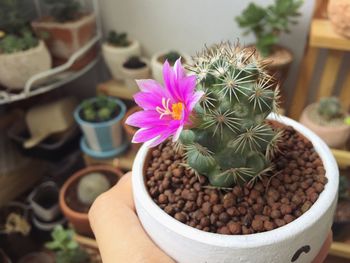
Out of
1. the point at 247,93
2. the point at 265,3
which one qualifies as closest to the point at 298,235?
the point at 247,93

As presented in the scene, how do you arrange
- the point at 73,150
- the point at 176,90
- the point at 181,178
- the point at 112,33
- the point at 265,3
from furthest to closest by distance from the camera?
the point at 73,150, the point at 112,33, the point at 265,3, the point at 181,178, the point at 176,90

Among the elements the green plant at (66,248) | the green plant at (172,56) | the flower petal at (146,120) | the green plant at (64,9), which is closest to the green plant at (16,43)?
the green plant at (64,9)

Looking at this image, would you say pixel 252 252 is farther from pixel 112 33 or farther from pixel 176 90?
pixel 112 33

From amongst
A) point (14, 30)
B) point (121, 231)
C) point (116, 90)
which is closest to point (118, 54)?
point (116, 90)

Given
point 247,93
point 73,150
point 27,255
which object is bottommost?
point 27,255

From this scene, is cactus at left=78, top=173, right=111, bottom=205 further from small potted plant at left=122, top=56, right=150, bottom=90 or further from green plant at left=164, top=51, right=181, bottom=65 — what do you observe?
A: green plant at left=164, top=51, right=181, bottom=65
